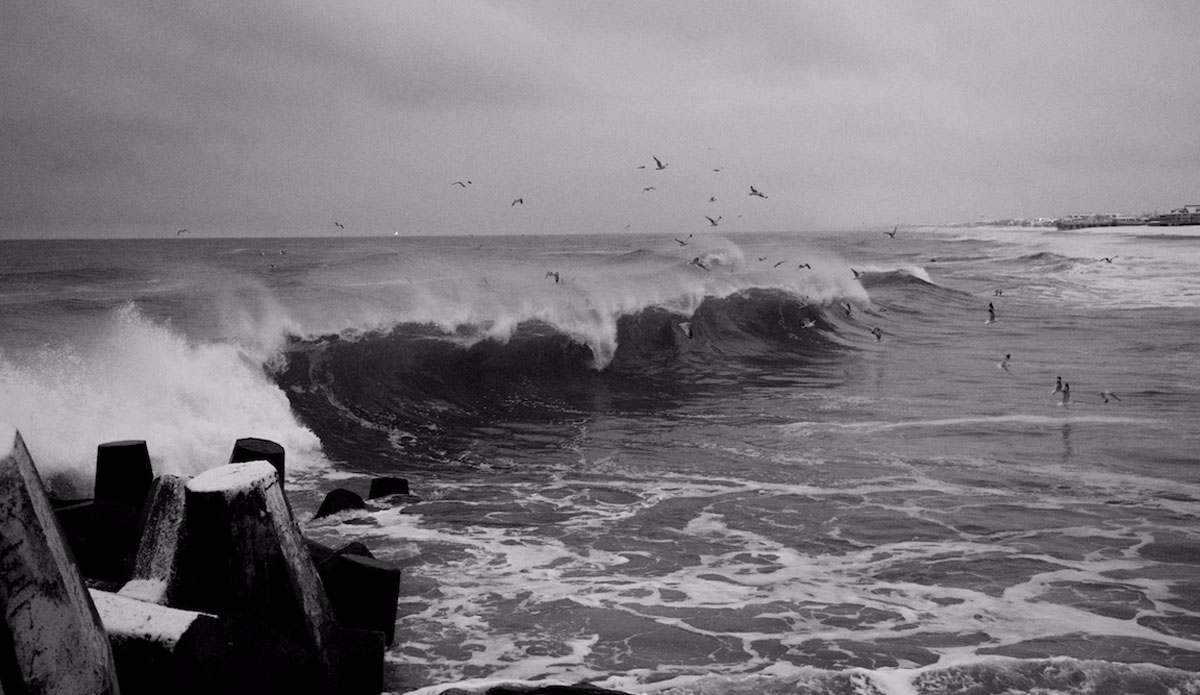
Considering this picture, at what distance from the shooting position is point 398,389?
1881 centimetres

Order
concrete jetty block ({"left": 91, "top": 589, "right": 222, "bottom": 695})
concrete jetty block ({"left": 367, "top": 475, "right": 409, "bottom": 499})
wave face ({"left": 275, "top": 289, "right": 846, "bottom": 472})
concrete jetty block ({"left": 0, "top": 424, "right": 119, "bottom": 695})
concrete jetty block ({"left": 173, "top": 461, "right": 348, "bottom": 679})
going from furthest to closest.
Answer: wave face ({"left": 275, "top": 289, "right": 846, "bottom": 472}) → concrete jetty block ({"left": 367, "top": 475, "right": 409, "bottom": 499}) → concrete jetty block ({"left": 173, "top": 461, "right": 348, "bottom": 679}) → concrete jetty block ({"left": 91, "top": 589, "right": 222, "bottom": 695}) → concrete jetty block ({"left": 0, "top": 424, "right": 119, "bottom": 695})

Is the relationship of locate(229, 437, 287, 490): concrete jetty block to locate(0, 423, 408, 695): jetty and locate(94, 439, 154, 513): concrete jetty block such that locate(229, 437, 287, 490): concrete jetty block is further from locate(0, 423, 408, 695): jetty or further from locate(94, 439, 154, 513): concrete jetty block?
locate(0, 423, 408, 695): jetty

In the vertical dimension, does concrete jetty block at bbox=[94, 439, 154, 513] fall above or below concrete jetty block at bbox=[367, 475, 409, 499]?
above

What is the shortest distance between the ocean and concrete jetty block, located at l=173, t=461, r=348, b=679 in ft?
3.88

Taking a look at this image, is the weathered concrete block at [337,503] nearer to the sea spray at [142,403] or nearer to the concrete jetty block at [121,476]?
the concrete jetty block at [121,476]

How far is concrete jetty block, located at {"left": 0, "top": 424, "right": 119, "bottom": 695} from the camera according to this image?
3.42 m

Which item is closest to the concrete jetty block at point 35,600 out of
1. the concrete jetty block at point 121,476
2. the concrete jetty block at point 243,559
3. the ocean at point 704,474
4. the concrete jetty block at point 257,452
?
the concrete jetty block at point 243,559

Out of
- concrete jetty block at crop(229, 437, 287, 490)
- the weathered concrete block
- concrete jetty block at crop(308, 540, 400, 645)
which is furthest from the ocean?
concrete jetty block at crop(229, 437, 287, 490)

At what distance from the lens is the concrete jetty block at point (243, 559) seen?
4469mm

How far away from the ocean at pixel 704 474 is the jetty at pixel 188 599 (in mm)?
819

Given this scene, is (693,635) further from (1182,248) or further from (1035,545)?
(1182,248)

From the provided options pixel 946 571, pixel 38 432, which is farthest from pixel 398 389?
pixel 946 571

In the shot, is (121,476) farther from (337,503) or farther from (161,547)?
(337,503)

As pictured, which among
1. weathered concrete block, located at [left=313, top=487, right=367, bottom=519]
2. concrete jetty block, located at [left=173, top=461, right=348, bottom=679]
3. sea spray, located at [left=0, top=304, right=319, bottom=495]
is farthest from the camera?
sea spray, located at [left=0, top=304, right=319, bottom=495]
